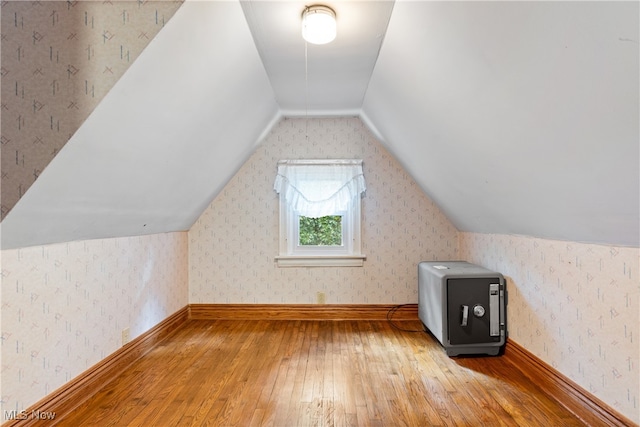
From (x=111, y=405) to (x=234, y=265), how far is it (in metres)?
2.02

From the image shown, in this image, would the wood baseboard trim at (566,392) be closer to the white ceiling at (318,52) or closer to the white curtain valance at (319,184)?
the white curtain valance at (319,184)

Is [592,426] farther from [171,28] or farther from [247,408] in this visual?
[171,28]

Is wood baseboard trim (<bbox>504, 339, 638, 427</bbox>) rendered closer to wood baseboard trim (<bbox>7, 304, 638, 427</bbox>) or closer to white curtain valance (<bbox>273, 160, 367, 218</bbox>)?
wood baseboard trim (<bbox>7, 304, 638, 427</bbox>)

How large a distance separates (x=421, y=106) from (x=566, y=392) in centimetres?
189

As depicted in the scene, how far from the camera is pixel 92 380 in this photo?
2.31 meters

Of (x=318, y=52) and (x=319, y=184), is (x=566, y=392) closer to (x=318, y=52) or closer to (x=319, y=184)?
(x=318, y=52)

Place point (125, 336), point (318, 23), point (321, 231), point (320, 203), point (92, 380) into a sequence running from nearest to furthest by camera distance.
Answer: point (318, 23) < point (92, 380) < point (125, 336) < point (320, 203) < point (321, 231)

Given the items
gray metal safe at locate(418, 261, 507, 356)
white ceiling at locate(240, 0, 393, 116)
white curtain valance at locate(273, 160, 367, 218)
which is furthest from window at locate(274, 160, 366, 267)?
gray metal safe at locate(418, 261, 507, 356)

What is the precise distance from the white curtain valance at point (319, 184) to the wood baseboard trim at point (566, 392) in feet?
6.65

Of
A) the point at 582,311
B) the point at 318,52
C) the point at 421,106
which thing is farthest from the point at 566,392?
the point at 318,52

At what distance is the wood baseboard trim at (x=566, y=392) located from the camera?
1.84 meters

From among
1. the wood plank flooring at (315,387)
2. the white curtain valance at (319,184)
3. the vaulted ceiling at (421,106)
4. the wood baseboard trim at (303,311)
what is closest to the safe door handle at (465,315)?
the wood plank flooring at (315,387)

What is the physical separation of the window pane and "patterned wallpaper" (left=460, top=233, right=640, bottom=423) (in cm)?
178

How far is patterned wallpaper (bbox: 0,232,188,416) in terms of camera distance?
68.9 inches
